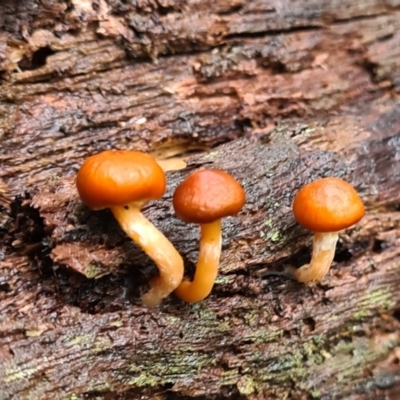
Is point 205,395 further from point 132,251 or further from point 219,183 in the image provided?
point 219,183

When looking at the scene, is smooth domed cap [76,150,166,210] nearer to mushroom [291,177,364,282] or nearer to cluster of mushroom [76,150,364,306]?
cluster of mushroom [76,150,364,306]

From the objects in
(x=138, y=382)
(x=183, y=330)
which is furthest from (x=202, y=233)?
(x=138, y=382)

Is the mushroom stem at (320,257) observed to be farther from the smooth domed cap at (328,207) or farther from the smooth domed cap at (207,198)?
the smooth domed cap at (207,198)

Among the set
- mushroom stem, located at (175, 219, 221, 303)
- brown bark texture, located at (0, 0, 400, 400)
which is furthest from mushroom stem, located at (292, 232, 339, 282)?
mushroom stem, located at (175, 219, 221, 303)

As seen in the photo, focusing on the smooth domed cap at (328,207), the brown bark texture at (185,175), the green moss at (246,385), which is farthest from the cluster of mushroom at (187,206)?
the green moss at (246,385)

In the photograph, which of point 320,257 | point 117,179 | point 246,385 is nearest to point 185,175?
point 117,179

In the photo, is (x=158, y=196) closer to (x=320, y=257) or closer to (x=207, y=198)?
(x=207, y=198)

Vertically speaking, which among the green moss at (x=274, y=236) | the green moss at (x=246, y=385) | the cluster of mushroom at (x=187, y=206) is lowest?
the green moss at (x=246, y=385)
